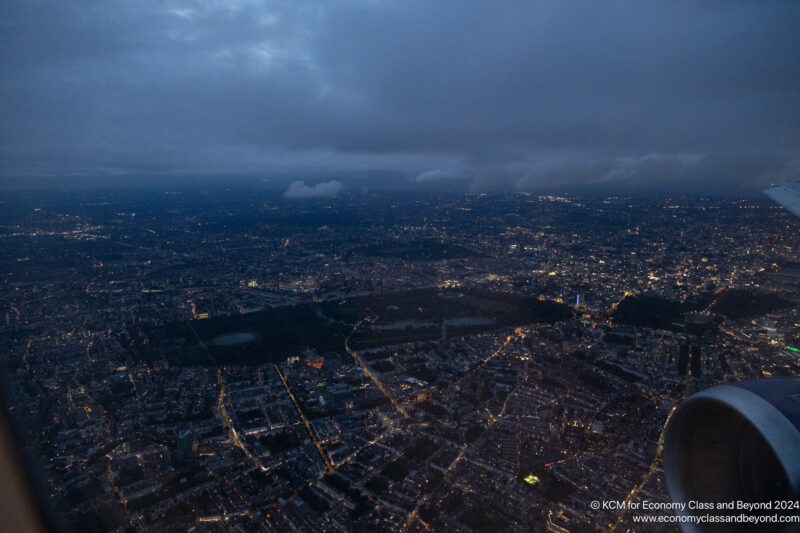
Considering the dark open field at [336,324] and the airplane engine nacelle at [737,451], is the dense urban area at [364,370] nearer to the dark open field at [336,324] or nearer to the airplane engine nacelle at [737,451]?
the dark open field at [336,324]

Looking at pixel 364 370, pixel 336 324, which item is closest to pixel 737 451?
pixel 364 370

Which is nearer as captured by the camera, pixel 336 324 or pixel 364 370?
pixel 364 370

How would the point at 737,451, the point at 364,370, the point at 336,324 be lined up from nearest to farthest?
1. the point at 737,451
2. the point at 364,370
3. the point at 336,324

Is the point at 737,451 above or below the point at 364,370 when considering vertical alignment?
above

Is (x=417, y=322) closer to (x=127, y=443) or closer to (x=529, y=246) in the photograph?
(x=127, y=443)

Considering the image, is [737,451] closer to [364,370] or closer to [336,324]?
[364,370]

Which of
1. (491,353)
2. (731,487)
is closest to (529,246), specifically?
(491,353)

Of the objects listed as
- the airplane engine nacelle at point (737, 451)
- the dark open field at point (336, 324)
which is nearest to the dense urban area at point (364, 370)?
the dark open field at point (336, 324)
